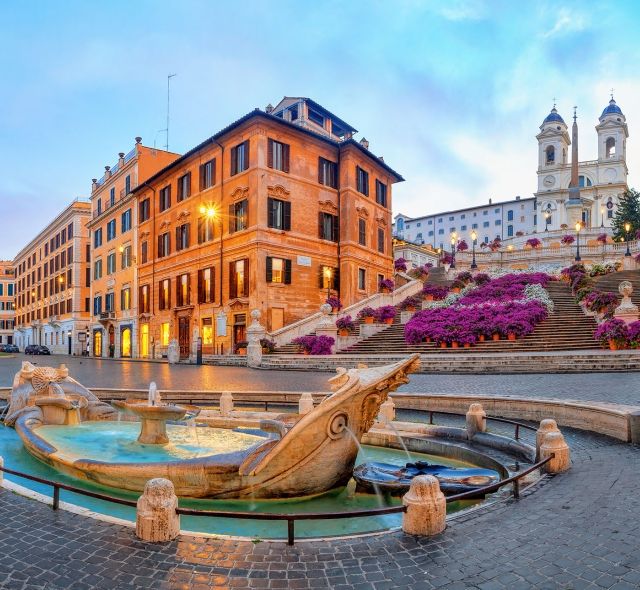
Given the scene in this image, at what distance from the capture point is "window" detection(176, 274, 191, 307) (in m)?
37.5

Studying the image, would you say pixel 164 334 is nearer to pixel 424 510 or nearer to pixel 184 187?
pixel 184 187

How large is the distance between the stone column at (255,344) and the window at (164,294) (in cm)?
1387

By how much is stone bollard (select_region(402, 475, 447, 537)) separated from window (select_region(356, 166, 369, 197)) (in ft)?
112

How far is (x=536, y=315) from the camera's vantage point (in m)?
24.6

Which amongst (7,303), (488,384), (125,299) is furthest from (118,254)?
(7,303)

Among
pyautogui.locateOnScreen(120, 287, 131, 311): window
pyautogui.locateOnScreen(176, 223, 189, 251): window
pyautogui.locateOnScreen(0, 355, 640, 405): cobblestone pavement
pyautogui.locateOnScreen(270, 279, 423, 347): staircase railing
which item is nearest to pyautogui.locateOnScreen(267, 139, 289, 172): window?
pyautogui.locateOnScreen(176, 223, 189, 251): window

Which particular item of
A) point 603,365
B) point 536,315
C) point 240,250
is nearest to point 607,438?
point 603,365

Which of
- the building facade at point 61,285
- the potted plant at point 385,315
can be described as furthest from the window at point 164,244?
the building facade at point 61,285

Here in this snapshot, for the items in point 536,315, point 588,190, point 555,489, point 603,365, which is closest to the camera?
point 555,489

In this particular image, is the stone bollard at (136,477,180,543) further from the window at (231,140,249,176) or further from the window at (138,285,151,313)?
the window at (138,285,151,313)

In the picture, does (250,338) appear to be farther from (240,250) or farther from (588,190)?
(588,190)

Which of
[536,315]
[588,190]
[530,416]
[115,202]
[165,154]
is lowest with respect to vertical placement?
[530,416]

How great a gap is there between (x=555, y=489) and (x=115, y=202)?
164 feet

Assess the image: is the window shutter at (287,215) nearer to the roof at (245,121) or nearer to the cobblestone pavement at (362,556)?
the roof at (245,121)
